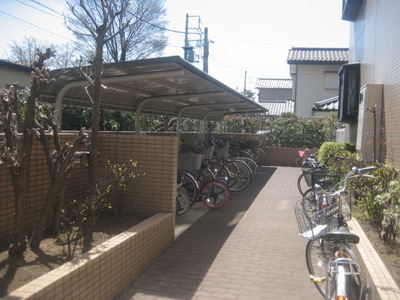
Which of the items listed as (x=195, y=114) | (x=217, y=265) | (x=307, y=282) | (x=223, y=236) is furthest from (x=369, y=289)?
(x=195, y=114)

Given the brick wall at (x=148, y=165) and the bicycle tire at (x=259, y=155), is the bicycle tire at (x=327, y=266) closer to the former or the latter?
the brick wall at (x=148, y=165)

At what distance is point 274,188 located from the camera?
32.9ft

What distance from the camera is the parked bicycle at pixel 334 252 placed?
2715 mm

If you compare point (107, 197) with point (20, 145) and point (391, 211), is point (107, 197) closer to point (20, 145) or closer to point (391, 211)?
point (20, 145)

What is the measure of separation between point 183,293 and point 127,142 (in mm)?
2341

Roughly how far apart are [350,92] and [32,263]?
10498mm

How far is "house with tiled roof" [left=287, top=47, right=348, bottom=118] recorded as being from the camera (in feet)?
82.9

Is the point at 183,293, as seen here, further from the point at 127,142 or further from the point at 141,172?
the point at 127,142

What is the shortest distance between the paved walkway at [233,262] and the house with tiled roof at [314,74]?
2008 centimetres

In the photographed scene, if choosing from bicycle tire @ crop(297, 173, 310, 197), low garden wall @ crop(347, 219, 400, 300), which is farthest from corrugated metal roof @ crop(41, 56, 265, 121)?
low garden wall @ crop(347, 219, 400, 300)

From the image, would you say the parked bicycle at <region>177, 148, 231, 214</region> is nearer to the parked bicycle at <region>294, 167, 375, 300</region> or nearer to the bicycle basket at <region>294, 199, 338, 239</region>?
the parked bicycle at <region>294, 167, 375, 300</region>

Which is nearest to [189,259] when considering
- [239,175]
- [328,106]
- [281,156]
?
[239,175]

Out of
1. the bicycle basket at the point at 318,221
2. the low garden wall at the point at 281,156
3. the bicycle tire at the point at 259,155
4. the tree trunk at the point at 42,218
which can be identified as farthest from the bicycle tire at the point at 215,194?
the low garden wall at the point at 281,156

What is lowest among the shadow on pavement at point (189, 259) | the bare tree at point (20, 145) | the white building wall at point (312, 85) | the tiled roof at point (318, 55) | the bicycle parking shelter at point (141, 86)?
the shadow on pavement at point (189, 259)
